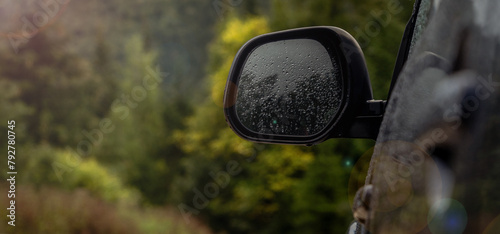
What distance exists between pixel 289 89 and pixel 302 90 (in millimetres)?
35

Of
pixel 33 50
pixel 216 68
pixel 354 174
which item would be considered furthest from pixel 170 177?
pixel 354 174

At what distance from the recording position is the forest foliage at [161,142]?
8.91 metres

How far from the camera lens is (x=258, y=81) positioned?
1.28 m

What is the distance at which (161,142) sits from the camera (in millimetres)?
21625

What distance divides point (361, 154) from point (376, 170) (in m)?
8.48

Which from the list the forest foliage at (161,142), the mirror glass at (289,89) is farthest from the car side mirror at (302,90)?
the forest foliage at (161,142)

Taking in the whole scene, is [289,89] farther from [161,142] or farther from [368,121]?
[161,142]

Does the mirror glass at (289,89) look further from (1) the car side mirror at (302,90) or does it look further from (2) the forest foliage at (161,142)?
(2) the forest foliage at (161,142)

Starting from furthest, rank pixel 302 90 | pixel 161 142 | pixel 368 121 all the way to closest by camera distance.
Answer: pixel 161 142
pixel 302 90
pixel 368 121

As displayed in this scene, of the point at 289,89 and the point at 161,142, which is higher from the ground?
the point at 289,89

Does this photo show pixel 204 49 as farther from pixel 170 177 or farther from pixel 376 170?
pixel 376 170

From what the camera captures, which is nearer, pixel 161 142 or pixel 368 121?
pixel 368 121

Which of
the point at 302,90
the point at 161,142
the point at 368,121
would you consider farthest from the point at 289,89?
the point at 161,142

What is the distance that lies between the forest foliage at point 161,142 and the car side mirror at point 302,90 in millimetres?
5658
